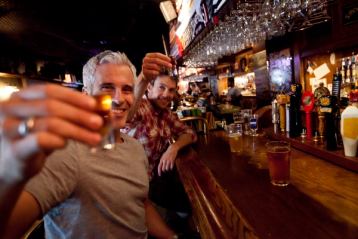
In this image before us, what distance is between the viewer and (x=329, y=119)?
4.84ft

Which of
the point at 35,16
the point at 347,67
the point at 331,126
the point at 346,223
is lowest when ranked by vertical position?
the point at 346,223

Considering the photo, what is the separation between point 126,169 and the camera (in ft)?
4.01

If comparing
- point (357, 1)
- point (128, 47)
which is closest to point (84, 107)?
point (357, 1)

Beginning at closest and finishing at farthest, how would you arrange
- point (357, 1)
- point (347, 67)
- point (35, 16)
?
point (357, 1), point (347, 67), point (35, 16)

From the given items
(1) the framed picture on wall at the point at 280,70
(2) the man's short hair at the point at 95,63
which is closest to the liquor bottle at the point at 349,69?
(1) the framed picture on wall at the point at 280,70

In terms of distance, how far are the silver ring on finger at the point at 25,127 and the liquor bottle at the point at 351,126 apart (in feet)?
4.46

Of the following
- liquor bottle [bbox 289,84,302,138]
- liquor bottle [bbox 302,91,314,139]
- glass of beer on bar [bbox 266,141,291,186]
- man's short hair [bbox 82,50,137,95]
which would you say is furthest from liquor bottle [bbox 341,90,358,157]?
man's short hair [bbox 82,50,137,95]

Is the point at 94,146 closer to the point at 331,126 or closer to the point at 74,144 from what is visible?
the point at 74,144

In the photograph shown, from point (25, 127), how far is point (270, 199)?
3.10ft

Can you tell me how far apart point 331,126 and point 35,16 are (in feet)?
19.0

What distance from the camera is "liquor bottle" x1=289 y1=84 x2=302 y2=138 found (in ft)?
6.18

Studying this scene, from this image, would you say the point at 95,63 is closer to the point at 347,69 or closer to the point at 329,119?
the point at 329,119

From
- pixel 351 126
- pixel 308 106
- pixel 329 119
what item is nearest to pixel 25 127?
pixel 351 126

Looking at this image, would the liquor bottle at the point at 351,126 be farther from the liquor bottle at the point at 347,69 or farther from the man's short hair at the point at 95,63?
the liquor bottle at the point at 347,69
